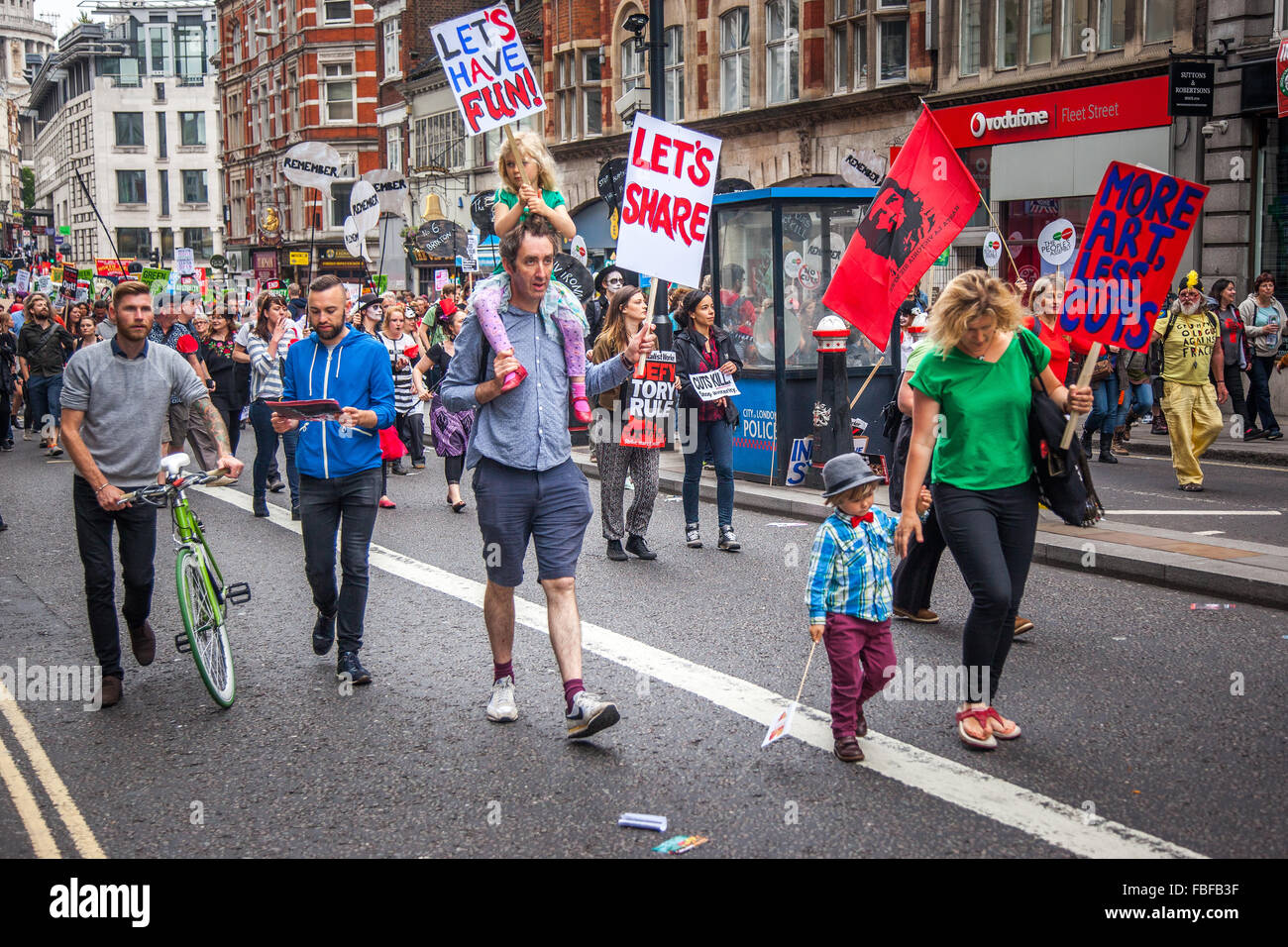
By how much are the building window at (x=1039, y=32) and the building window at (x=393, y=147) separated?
31.8 meters

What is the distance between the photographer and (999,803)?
4.49 metres

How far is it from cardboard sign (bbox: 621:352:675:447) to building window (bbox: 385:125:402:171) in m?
43.2

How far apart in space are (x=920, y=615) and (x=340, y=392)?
3.25 m

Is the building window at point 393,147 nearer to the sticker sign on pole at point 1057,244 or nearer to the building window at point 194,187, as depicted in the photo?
the sticker sign on pole at point 1057,244

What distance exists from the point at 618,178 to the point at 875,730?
13.1 meters

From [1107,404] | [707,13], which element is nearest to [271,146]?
[707,13]

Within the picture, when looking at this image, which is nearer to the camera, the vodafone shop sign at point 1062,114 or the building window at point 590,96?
the vodafone shop sign at point 1062,114

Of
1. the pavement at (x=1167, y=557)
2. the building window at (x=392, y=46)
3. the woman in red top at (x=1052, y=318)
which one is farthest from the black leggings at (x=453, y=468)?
the building window at (x=392, y=46)

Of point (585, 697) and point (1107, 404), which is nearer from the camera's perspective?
point (585, 697)

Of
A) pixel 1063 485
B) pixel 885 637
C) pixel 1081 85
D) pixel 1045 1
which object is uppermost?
pixel 1045 1

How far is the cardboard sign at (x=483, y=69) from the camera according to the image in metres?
7.82

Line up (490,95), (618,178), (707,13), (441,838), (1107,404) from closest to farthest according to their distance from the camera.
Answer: (441,838) → (490,95) → (1107,404) → (618,178) → (707,13)

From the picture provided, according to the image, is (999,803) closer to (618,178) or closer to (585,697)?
(585,697)

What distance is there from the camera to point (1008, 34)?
2314 centimetres
